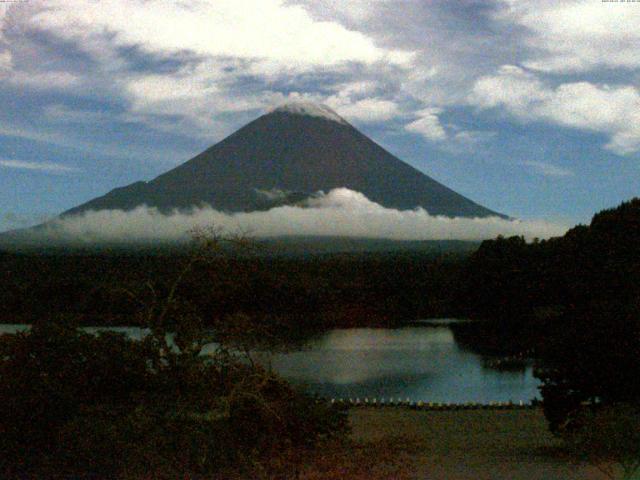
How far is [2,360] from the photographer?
956 cm

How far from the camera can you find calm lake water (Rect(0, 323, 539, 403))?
990 inches

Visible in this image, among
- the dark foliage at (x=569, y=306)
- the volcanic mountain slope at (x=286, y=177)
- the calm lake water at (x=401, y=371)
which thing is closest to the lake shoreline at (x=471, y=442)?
the dark foliage at (x=569, y=306)

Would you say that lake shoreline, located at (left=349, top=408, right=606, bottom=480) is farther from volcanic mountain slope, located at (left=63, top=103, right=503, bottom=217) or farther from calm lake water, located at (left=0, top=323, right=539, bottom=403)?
volcanic mountain slope, located at (left=63, top=103, right=503, bottom=217)

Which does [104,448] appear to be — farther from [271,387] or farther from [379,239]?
[379,239]

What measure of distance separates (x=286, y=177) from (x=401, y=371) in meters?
79.6

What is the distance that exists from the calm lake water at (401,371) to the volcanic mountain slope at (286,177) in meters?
58.6

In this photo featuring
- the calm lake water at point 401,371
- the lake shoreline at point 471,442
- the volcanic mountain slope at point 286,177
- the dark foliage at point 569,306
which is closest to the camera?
the lake shoreline at point 471,442

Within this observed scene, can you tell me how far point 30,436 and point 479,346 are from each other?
34.0 m

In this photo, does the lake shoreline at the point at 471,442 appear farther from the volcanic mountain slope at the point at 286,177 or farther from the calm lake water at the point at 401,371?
the volcanic mountain slope at the point at 286,177

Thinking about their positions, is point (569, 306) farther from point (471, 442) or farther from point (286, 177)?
point (286, 177)

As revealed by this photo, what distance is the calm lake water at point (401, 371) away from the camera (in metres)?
25.1

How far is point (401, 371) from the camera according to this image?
30.7 m

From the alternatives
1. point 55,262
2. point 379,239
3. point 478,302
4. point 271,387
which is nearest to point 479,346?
point 478,302

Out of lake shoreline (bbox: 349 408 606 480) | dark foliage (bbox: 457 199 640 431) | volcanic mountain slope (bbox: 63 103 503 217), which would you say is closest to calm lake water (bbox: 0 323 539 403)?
dark foliage (bbox: 457 199 640 431)
